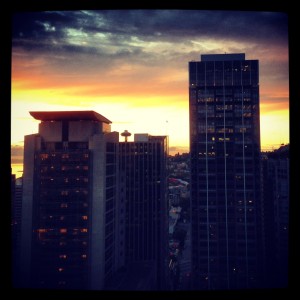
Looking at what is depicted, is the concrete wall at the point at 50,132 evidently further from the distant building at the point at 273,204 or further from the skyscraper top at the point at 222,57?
the distant building at the point at 273,204

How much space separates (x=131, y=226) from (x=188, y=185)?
1169 cm

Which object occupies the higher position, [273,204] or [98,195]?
[98,195]

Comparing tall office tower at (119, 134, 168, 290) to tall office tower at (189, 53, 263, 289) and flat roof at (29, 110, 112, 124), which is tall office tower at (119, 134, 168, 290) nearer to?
flat roof at (29, 110, 112, 124)

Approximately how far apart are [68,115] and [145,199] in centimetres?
1200

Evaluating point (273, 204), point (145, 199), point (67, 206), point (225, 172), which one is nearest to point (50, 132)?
point (67, 206)

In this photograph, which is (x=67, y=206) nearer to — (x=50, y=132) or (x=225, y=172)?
(x=50, y=132)

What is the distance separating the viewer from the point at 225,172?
18797mm

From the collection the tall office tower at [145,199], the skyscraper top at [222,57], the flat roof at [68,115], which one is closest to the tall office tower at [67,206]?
the flat roof at [68,115]

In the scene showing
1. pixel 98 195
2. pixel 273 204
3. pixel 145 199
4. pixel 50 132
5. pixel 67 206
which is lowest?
pixel 145 199

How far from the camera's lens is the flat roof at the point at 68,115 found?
23.6 meters

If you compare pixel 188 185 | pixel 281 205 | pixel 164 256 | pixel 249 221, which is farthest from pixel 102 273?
pixel 281 205

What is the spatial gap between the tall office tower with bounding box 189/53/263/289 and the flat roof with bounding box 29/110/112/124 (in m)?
8.59

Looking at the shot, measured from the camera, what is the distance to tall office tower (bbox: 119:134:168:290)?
2789 centimetres

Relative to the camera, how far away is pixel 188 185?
62.3 ft
